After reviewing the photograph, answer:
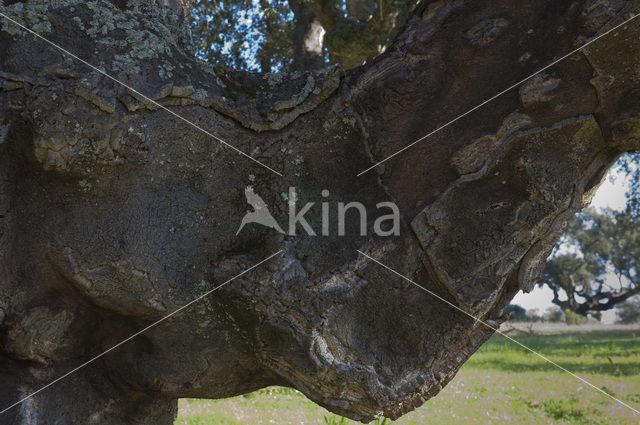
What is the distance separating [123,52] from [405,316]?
173cm

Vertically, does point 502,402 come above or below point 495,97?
below

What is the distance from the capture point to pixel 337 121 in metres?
2.48

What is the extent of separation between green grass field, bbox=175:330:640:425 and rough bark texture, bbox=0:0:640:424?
3.19m

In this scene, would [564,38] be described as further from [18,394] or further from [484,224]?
[18,394]

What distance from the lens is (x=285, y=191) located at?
2.46m

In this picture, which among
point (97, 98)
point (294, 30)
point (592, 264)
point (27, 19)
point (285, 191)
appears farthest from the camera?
point (592, 264)

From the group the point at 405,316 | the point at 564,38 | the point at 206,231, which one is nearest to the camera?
the point at 564,38

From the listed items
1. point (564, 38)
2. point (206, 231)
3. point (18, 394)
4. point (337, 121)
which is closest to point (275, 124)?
point (337, 121)

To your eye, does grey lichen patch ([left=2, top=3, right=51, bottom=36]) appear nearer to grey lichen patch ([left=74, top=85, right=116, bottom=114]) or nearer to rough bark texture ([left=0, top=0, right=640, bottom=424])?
rough bark texture ([left=0, top=0, right=640, bottom=424])

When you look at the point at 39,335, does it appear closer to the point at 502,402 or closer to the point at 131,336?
the point at 131,336

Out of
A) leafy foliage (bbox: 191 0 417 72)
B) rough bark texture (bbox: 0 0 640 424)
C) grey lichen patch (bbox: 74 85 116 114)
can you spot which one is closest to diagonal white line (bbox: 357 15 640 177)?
rough bark texture (bbox: 0 0 640 424)

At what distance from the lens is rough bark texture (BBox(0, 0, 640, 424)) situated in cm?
219

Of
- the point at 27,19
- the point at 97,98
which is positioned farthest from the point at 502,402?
the point at 27,19

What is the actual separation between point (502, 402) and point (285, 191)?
18.7 ft
